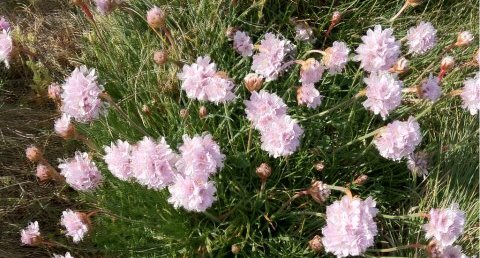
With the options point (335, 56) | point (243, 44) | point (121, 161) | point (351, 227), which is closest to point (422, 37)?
point (335, 56)

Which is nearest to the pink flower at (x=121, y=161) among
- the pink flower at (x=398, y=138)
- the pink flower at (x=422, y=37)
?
the pink flower at (x=398, y=138)

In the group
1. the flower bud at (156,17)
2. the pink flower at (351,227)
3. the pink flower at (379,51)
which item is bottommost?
the pink flower at (351,227)

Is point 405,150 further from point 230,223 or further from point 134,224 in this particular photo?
point 134,224

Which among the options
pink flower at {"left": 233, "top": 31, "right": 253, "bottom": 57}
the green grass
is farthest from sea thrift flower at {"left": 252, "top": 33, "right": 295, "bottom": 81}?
pink flower at {"left": 233, "top": 31, "right": 253, "bottom": 57}

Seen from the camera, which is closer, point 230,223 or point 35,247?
point 230,223

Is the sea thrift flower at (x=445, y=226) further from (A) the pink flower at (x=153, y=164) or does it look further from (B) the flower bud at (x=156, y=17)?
(B) the flower bud at (x=156, y=17)

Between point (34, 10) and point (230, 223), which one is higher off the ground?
point (34, 10)

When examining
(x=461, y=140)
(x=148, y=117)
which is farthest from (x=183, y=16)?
(x=461, y=140)
